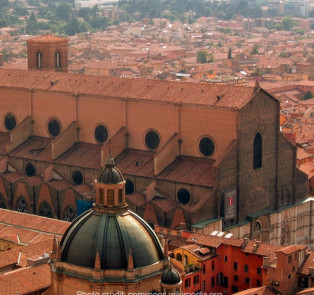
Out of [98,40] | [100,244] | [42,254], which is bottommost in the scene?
[98,40]

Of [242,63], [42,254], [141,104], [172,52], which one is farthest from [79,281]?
[172,52]

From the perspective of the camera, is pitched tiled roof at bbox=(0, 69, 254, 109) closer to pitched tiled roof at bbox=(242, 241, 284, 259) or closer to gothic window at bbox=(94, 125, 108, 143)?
gothic window at bbox=(94, 125, 108, 143)

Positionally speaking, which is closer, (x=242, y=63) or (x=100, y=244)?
(x=100, y=244)

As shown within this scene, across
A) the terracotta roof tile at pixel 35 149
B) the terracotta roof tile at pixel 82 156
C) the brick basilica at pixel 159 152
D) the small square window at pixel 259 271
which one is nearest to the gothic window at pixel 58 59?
the brick basilica at pixel 159 152

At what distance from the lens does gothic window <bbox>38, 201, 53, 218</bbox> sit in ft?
235

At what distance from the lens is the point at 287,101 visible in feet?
401

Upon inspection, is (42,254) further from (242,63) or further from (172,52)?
(172,52)

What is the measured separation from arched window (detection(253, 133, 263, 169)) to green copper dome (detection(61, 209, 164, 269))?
2499cm

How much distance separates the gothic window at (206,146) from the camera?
6894 centimetres

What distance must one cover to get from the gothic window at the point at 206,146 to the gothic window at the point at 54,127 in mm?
9846

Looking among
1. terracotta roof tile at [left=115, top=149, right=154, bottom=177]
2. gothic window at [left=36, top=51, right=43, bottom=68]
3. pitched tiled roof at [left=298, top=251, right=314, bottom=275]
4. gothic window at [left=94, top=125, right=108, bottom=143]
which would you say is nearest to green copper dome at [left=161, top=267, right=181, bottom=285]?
pitched tiled roof at [left=298, top=251, right=314, bottom=275]

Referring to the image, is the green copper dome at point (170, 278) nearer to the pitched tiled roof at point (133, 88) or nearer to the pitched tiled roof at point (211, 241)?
the pitched tiled roof at point (211, 241)

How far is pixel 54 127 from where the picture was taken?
75.6m

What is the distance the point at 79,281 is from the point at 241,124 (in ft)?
82.5
